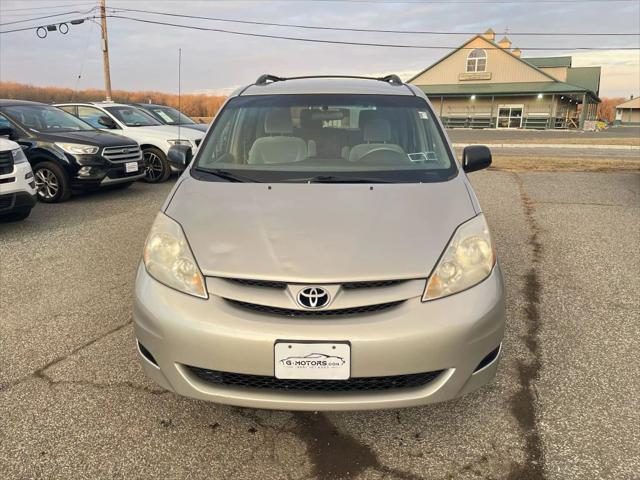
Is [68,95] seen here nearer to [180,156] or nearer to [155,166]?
[155,166]

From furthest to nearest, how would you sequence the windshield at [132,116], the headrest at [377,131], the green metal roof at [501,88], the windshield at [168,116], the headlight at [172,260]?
the green metal roof at [501,88] → the windshield at [168,116] → the windshield at [132,116] → the headrest at [377,131] → the headlight at [172,260]

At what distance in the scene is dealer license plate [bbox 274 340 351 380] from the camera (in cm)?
200

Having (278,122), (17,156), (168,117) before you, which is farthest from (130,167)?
(278,122)

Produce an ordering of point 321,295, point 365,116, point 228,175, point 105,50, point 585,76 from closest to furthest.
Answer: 1. point 321,295
2. point 228,175
3. point 365,116
4. point 105,50
5. point 585,76

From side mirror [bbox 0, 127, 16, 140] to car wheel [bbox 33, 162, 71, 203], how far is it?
62cm

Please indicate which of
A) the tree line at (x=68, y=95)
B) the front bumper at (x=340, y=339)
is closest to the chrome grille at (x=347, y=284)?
the front bumper at (x=340, y=339)

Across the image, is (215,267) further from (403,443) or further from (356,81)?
(356,81)

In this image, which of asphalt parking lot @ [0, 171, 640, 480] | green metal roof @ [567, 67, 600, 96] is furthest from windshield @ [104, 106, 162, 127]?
green metal roof @ [567, 67, 600, 96]

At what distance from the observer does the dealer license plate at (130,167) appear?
28.3 feet

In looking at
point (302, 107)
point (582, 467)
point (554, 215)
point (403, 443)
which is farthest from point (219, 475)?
point (554, 215)

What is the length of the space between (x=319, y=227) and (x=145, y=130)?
8.78m

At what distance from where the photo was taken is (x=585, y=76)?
52.4 metres

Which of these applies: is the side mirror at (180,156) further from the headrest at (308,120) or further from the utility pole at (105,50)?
the utility pole at (105,50)

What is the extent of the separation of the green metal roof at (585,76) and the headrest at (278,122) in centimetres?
5625
